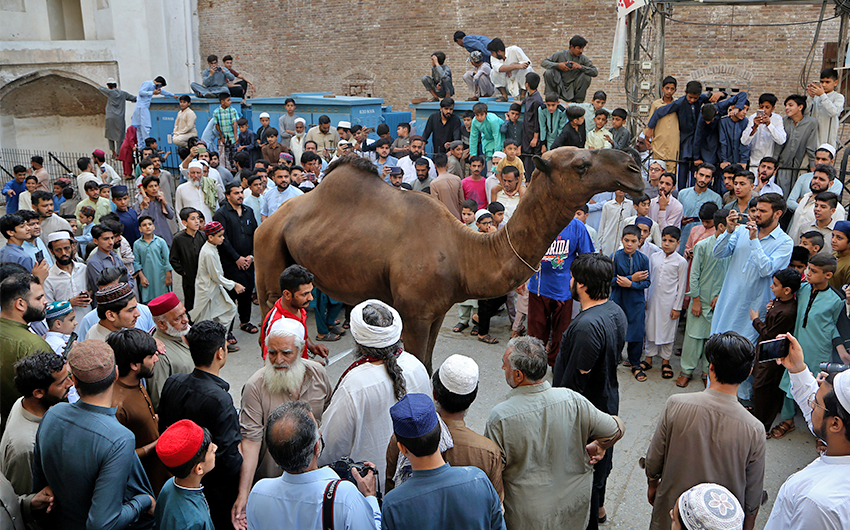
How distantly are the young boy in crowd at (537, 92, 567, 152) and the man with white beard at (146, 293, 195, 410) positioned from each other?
7.65 meters

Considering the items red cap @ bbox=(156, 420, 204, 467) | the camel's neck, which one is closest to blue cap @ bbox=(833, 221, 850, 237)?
the camel's neck

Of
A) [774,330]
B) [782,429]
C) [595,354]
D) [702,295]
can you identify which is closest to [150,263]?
[595,354]

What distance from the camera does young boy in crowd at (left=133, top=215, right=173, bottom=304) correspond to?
7.59 metres

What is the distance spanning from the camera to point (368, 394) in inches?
129

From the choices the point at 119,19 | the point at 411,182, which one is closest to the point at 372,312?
the point at 411,182

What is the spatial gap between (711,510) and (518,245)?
8.45 ft

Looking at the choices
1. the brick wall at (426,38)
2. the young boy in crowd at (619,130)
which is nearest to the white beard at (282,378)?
the young boy in crowd at (619,130)

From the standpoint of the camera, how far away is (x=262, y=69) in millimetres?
23391

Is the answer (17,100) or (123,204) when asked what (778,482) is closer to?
(123,204)

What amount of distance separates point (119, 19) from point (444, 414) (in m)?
22.3

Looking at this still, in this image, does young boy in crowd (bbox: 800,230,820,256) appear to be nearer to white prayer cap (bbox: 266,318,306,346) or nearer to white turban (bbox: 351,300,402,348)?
white turban (bbox: 351,300,402,348)

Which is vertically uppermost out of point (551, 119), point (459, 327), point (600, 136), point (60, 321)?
point (551, 119)

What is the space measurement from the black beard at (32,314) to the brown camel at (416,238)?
1797 mm

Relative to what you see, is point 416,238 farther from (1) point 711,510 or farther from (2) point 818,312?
(2) point 818,312
